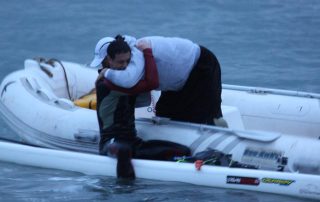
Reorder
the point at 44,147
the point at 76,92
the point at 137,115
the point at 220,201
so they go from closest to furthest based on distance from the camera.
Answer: the point at 220,201 < the point at 44,147 < the point at 137,115 < the point at 76,92

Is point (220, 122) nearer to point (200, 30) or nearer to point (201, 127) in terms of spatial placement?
point (201, 127)

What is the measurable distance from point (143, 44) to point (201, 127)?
2.15ft

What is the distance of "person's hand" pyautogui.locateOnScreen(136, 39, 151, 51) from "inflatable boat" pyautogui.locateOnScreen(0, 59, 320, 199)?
42cm

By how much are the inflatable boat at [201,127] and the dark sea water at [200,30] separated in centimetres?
62

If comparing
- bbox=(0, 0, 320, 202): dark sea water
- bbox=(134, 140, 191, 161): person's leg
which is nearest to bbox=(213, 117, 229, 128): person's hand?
bbox=(134, 140, 191, 161): person's leg

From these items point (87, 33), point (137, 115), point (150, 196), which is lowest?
point (150, 196)

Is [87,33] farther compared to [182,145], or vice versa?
[87,33]

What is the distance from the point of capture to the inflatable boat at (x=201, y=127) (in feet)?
16.7

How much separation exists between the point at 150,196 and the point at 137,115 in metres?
1.19

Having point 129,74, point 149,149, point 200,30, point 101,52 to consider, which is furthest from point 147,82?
point 200,30

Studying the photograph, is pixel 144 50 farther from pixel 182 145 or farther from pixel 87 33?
pixel 87 33

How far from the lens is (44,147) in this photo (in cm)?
582

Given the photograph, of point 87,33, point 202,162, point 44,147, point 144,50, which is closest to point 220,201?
point 202,162

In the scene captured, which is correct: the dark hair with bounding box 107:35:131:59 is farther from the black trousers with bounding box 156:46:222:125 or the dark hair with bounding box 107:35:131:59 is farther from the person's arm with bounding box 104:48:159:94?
the black trousers with bounding box 156:46:222:125
